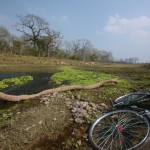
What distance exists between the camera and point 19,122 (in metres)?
6.02

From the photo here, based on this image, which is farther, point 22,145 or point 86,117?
point 86,117

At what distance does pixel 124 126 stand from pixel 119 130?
5.8 inches

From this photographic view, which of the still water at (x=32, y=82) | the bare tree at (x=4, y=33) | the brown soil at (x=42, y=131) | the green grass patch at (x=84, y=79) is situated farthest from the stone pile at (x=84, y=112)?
the bare tree at (x=4, y=33)

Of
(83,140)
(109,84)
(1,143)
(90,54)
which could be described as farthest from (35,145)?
(90,54)

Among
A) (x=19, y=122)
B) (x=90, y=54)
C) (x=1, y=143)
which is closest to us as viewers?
(x=1, y=143)

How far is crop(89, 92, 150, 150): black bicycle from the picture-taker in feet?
15.0

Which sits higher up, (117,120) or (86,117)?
(117,120)

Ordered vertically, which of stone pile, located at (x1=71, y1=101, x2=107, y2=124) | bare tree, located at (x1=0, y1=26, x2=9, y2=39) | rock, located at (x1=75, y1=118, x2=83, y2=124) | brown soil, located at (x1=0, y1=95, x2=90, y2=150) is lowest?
brown soil, located at (x1=0, y1=95, x2=90, y2=150)

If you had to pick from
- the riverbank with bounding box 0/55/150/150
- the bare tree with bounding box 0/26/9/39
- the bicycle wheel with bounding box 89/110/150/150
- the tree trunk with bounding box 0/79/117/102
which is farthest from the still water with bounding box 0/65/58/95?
the bare tree with bounding box 0/26/9/39

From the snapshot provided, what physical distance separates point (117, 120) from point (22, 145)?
7.46ft

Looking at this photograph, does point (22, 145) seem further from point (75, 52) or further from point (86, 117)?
point (75, 52)

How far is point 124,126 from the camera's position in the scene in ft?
15.6

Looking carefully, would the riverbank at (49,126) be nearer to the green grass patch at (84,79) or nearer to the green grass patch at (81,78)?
the green grass patch at (84,79)

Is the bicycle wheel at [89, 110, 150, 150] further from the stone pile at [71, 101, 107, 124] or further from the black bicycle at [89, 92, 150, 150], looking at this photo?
the stone pile at [71, 101, 107, 124]
